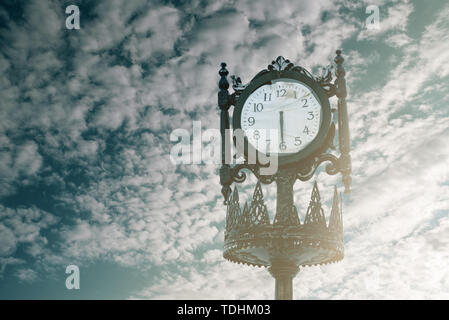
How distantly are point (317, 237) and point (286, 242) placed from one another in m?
0.40

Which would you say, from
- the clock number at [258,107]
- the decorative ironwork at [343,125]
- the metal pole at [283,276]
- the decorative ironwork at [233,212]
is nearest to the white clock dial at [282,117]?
the clock number at [258,107]

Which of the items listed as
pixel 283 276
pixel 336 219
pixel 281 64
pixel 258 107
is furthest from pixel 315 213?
pixel 281 64

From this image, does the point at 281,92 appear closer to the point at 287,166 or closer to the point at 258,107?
the point at 258,107

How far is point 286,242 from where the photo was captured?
607cm

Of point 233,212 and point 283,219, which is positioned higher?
point 233,212

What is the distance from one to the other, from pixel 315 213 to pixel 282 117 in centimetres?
A: 138

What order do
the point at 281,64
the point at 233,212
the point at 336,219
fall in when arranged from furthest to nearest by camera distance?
1. the point at 281,64
2. the point at 233,212
3. the point at 336,219

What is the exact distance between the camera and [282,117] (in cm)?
656

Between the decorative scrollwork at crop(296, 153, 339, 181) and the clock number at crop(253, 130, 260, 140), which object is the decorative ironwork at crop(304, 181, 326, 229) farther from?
the clock number at crop(253, 130, 260, 140)

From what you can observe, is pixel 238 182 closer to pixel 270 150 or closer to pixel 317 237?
pixel 270 150

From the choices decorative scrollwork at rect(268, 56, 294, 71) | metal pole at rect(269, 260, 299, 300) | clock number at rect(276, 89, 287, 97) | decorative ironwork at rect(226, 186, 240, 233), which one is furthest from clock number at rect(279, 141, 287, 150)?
metal pole at rect(269, 260, 299, 300)

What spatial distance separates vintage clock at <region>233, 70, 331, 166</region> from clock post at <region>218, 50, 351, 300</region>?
13 millimetres

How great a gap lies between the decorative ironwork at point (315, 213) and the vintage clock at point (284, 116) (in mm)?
542
